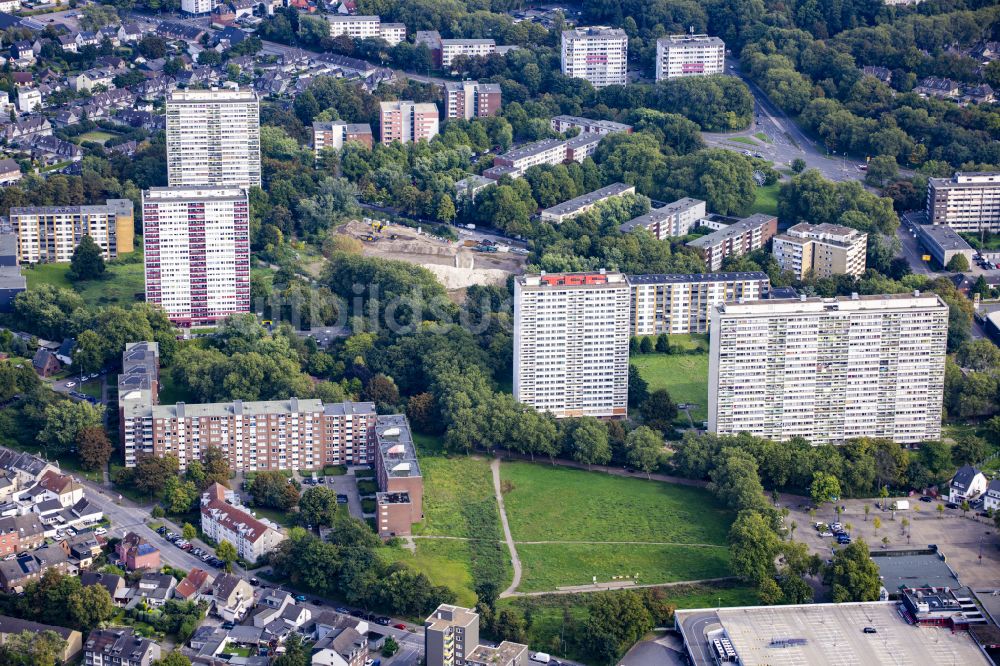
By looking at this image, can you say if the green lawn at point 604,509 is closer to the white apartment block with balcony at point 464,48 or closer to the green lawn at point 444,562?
the green lawn at point 444,562

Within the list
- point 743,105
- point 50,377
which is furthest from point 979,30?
point 50,377

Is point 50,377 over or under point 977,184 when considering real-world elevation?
under

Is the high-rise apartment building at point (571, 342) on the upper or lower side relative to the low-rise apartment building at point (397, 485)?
upper

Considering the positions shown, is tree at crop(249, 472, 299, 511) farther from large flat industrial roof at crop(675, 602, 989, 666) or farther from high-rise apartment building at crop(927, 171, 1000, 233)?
high-rise apartment building at crop(927, 171, 1000, 233)

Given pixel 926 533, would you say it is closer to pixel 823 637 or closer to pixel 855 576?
pixel 855 576

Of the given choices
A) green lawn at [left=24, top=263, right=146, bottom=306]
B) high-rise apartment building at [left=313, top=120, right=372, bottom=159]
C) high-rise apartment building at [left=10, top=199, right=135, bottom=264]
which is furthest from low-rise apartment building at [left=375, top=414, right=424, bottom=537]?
high-rise apartment building at [left=313, top=120, right=372, bottom=159]

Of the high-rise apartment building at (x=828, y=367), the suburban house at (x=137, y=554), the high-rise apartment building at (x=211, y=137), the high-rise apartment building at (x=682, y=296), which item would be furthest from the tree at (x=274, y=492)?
the high-rise apartment building at (x=211, y=137)

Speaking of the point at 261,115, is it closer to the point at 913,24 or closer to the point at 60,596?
the point at 913,24

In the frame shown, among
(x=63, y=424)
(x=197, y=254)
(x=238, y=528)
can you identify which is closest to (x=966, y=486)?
(x=238, y=528)
